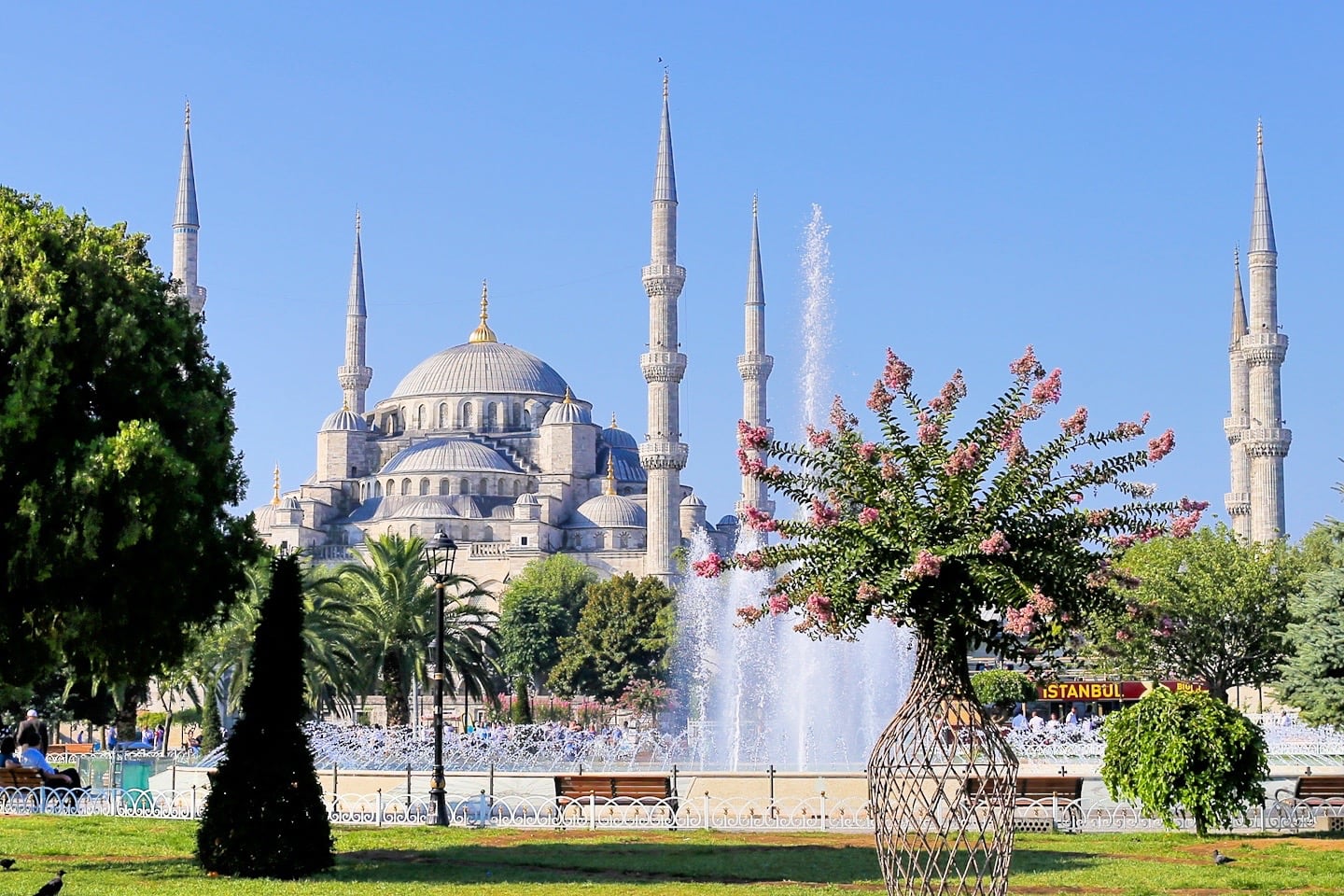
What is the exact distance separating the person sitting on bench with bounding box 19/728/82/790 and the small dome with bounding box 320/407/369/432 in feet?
206

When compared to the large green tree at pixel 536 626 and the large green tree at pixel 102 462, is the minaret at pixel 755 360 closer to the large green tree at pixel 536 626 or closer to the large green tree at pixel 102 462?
the large green tree at pixel 536 626

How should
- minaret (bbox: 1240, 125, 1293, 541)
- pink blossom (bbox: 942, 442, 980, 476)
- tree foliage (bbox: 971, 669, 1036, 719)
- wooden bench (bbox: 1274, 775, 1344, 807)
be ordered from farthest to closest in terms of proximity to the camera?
minaret (bbox: 1240, 125, 1293, 541) < tree foliage (bbox: 971, 669, 1036, 719) < wooden bench (bbox: 1274, 775, 1344, 807) < pink blossom (bbox: 942, 442, 980, 476)

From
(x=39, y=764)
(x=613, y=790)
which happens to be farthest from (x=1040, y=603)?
(x=39, y=764)

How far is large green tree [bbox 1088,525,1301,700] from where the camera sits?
31953 millimetres

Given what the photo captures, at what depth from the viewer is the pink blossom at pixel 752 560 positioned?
8.53 metres

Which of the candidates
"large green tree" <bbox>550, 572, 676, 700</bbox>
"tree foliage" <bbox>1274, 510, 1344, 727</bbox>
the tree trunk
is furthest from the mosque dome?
"tree foliage" <bbox>1274, 510, 1344, 727</bbox>

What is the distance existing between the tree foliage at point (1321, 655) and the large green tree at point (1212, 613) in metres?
16.1

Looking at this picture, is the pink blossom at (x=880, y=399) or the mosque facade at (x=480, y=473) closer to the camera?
the pink blossom at (x=880, y=399)

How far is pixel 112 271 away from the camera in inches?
484

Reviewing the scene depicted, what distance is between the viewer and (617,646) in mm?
50438

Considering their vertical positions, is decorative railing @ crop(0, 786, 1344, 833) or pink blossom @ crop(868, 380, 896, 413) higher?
pink blossom @ crop(868, 380, 896, 413)

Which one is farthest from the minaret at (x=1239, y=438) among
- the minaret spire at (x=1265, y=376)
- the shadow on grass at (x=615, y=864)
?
the shadow on grass at (x=615, y=864)

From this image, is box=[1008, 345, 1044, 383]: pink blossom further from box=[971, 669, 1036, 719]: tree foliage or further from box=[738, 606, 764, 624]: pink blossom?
box=[971, 669, 1036, 719]: tree foliage

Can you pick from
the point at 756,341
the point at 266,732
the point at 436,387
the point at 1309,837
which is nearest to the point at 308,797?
the point at 266,732
